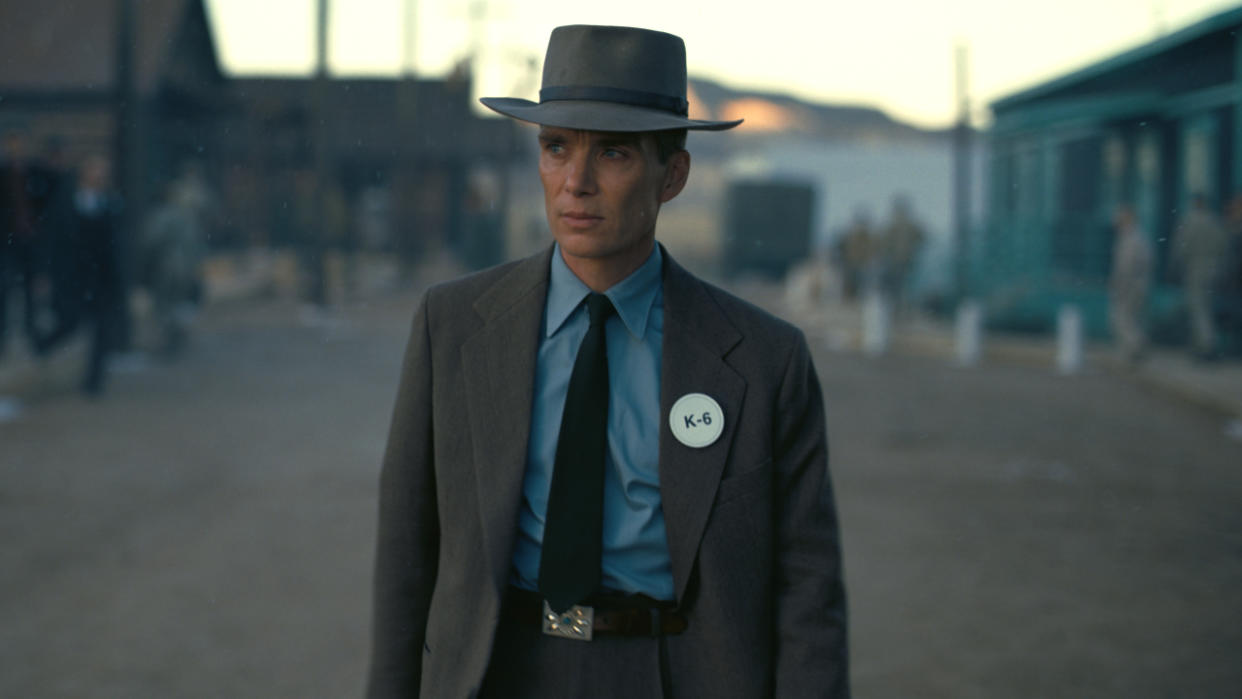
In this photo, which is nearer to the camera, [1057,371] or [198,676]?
[198,676]

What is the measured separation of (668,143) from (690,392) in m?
0.40

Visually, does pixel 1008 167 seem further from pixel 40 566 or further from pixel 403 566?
pixel 403 566

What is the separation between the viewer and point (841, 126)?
5112cm

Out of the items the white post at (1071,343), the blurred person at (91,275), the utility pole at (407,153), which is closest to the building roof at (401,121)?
the utility pole at (407,153)

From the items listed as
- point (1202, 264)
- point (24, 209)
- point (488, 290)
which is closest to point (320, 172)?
point (24, 209)

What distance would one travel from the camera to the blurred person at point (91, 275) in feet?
37.0

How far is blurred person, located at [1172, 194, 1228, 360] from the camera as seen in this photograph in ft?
46.7

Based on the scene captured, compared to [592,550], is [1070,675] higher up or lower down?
lower down

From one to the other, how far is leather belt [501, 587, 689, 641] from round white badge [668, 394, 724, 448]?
0.83ft

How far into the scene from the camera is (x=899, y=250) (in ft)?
77.0

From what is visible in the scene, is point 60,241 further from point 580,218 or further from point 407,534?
point 580,218

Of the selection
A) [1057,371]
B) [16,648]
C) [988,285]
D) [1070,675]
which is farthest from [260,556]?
[988,285]

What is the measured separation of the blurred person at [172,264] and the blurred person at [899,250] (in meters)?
12.6

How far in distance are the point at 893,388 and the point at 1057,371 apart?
9.53ft
